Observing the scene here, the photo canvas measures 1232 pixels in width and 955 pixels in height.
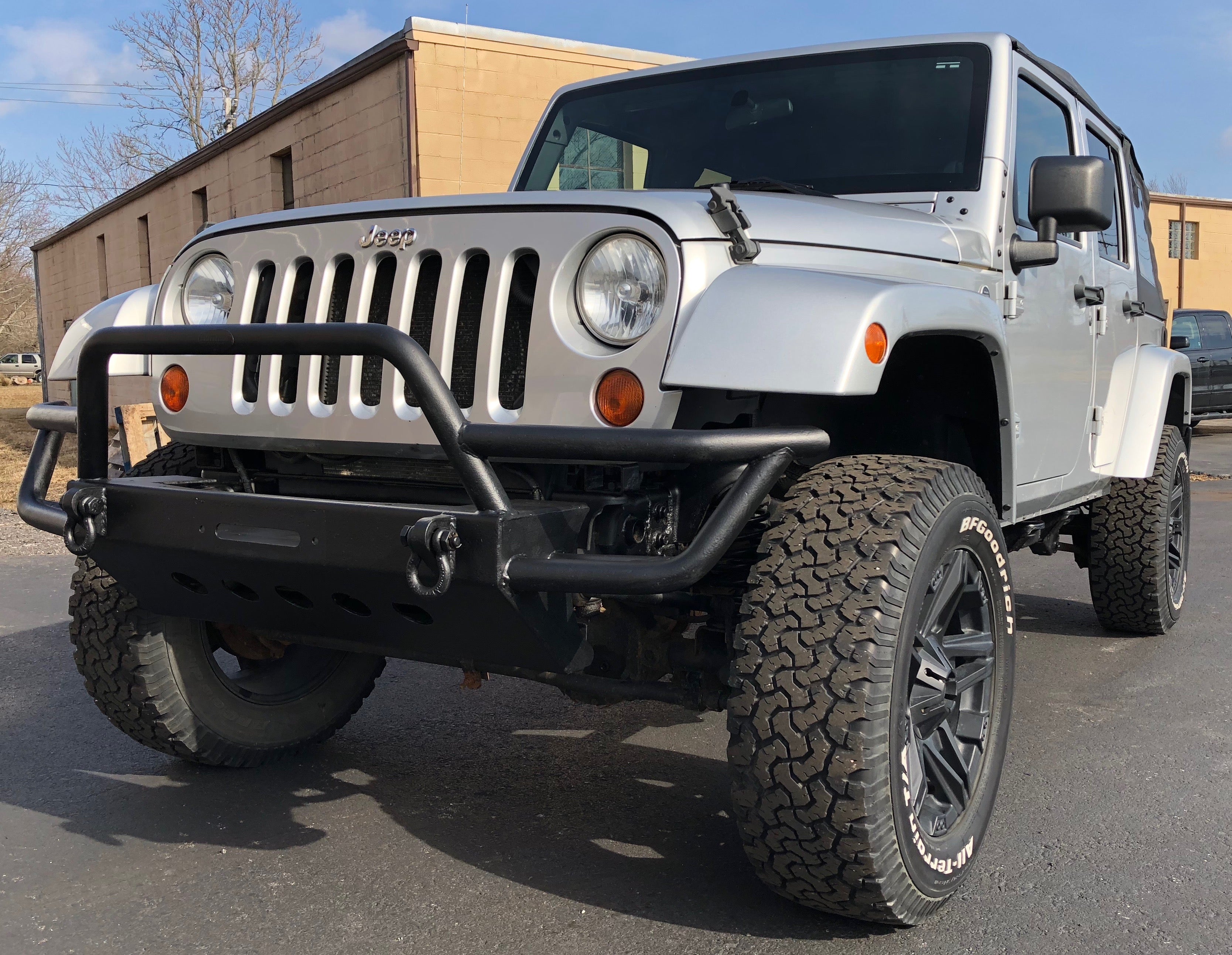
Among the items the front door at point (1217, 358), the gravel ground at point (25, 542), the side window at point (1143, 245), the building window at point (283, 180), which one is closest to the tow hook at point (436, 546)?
the side window at point (1143, 245)

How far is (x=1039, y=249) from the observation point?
3.39 metres

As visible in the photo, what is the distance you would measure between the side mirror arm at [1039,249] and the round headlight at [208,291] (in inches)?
86.7

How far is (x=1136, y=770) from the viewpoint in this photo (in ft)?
11.9

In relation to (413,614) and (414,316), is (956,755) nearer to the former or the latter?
(413,614)

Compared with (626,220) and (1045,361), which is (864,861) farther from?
(1045,361)

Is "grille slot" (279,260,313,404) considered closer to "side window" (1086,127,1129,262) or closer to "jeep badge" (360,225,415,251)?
"jeep badge" (360,225,415,251)

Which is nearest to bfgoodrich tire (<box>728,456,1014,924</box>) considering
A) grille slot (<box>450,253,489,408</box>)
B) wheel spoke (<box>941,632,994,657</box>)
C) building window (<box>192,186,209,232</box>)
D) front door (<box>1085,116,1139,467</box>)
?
wheel spoke (<box>941,632,994,657</box>)

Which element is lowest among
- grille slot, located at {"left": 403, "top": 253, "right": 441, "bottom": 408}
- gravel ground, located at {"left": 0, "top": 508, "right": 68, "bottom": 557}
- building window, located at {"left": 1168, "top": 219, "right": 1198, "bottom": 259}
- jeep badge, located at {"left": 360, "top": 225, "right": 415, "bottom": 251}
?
gravel ground, located at {"left": 0, "top": 508, "right": 68, "bottom": 557}

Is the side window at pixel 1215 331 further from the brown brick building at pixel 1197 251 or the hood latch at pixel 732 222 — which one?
the hood latch at pixel 732 222

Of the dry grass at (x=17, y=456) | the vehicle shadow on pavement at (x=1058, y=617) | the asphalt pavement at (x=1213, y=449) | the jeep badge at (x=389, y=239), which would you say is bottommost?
the vehicle shadow on pavement at (x=1058, y=617)

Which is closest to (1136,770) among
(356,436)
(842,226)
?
(842,226)

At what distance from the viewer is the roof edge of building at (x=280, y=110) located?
1207 centimetres

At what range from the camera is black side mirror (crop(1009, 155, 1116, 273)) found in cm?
324

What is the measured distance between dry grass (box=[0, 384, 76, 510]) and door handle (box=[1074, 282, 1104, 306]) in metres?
3.24
